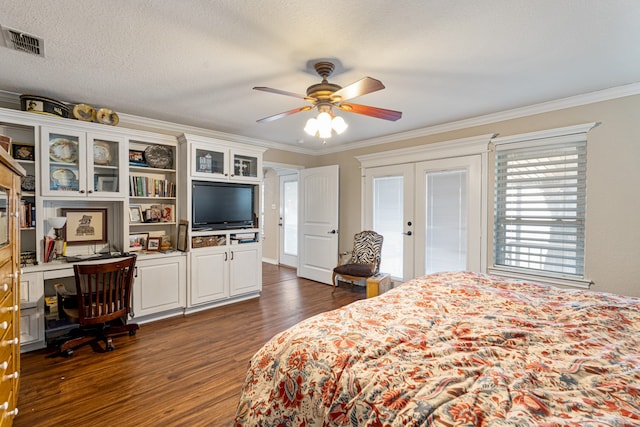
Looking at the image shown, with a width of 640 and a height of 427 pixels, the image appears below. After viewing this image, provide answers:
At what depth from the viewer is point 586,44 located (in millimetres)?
2035

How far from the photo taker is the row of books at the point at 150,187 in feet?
11.7

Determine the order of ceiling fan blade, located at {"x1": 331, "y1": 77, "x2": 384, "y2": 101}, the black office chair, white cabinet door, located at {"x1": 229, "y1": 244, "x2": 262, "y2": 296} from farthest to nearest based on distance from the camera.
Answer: white cabinet door, located at {"x1": 229, "y1": 244, "x2": 262, "y2": 296} → the black office chair → ceiling fan blade, located at {"x1": 331, "y1": 77, "x2": 384, "y2": 101}

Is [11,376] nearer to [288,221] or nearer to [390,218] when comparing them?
[390,218]

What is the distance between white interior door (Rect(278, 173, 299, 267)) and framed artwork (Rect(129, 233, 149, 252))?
3354 millimetres

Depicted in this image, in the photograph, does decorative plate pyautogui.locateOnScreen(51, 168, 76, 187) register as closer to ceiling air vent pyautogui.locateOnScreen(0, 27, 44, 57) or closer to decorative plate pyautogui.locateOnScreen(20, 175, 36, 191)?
decorative plate pyautogui.locateOnScreen(20, 175, 36, 191)

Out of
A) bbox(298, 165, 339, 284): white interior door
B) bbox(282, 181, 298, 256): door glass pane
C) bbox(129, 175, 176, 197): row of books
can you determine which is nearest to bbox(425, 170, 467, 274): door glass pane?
Result: bbox(298, 165, 339, 284): white interior door

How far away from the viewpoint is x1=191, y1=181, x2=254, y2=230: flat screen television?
3.85 meters

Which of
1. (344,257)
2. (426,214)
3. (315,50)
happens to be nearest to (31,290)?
(315,50)

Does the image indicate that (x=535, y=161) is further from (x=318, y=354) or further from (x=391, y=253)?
(x=318, y=354)

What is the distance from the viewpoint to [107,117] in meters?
3.28

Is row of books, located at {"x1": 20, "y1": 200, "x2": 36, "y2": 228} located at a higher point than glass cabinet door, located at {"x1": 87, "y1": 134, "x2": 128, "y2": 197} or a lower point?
lower

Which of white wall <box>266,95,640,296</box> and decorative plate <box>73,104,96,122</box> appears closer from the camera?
white wall <box>266,95,640,296</box>

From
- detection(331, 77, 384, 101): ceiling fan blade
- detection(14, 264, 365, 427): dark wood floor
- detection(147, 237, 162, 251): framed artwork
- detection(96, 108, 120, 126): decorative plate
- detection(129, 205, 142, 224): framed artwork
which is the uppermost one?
detection(96, 108, 120, 126): decorative plate

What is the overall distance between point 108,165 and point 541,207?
4.91 m
